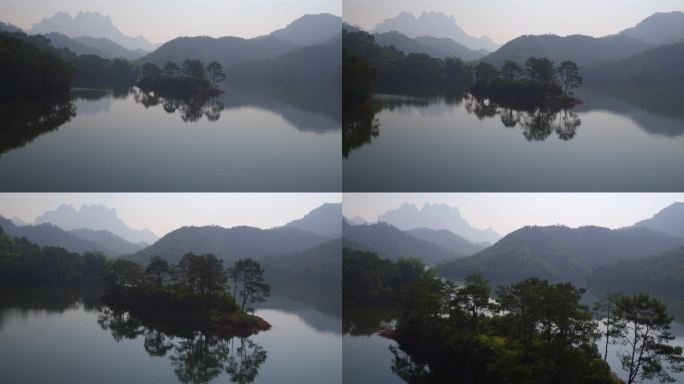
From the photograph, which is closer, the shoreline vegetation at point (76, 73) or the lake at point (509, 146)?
the lake at point (509, 146)

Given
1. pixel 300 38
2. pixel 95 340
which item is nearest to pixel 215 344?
pixel 95 340

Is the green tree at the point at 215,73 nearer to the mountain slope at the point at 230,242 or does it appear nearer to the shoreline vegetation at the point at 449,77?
the shoreline vegetation at the point at 449,77

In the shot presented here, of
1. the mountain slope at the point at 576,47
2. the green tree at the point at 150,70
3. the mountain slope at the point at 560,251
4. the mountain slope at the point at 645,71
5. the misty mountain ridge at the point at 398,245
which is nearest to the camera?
the mountain slope at the point at 560,251

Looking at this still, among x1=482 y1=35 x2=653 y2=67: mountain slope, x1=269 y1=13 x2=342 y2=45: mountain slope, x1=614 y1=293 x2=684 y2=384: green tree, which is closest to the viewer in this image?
x1=614 y1=293 x2=684 y2=384: green tree

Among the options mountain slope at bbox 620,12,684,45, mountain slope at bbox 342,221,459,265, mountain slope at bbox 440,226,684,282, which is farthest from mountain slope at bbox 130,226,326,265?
mountain slope at bbox 620,12,684,45

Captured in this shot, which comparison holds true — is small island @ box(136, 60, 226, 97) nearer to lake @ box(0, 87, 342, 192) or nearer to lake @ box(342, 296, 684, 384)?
lake @ box(0, 87, 342, 192)

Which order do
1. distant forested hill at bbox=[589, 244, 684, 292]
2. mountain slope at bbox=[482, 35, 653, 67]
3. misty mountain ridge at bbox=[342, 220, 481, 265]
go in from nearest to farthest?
1. distant forested hill at bbox=[589, 244, 684, 292]
2. mountain slope at bbox=[482, 35, 653, 67]
3. misty mountain ridge at bbox=[342, 220, 481, 265]

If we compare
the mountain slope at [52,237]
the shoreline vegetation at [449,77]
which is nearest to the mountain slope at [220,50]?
the shoreline vegetation at [449,77]
